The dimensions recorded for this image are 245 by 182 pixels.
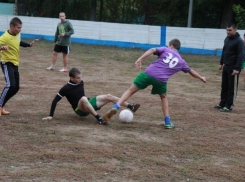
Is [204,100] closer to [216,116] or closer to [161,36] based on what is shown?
[216,116]

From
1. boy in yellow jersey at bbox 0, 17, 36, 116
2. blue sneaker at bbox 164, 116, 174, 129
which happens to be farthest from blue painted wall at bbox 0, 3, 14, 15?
blue sneaker at bbox 164, 116, 174, 129

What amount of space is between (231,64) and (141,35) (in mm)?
15791

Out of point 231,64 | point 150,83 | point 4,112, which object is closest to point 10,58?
point 4,112

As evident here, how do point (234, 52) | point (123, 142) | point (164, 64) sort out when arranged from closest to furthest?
1. point (123, 142)
2. point (164, 64)
3. point (234, 52)

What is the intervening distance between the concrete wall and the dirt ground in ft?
41.7

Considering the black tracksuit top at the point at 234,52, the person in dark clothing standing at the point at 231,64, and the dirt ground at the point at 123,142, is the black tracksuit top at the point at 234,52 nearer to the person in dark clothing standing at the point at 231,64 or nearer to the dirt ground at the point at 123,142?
the person in dark clothing standing at the point at 231,64

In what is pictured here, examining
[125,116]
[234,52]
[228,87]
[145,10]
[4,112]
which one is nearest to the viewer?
[125,116]

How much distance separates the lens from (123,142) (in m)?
6.98

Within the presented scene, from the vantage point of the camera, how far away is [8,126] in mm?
7582

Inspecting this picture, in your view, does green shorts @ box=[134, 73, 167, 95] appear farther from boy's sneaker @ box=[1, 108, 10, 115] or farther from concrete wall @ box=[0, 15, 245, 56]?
concrete wall @ box=[0, 15, 245, 56]

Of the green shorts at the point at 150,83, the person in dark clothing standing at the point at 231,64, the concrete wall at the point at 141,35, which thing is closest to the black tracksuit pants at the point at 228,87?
the person in dark clothing standing at the point at 231,64

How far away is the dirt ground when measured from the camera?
5668 mm

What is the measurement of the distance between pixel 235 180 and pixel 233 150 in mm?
1362

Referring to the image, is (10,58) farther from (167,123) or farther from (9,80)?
(167,123)
